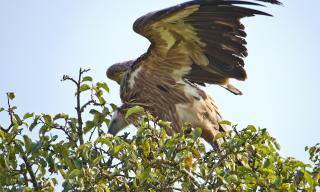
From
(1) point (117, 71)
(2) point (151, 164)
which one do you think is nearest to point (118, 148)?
(2) point (151, 164)

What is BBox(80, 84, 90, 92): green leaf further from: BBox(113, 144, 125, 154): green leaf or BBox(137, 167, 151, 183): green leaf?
BBox(137, 167, 151, 183): green leaf

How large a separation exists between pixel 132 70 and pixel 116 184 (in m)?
3.19

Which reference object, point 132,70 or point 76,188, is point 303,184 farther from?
point 132,70

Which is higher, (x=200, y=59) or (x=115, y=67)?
(x=115, y=67)

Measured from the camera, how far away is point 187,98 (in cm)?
668

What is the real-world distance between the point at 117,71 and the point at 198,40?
74.3 inches

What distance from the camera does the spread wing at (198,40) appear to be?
231 inches

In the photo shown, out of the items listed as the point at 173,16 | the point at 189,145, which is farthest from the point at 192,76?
the point at 189,145

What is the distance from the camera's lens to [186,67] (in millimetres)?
6750

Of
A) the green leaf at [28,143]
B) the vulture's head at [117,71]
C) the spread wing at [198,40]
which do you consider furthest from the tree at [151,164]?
the vulture's head at [117,71]

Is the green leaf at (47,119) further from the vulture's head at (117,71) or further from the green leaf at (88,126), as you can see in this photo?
the vulture's head at (117,71)

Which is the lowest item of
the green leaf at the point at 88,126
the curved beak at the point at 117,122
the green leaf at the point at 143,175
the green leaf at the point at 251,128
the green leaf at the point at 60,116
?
the green leaf at the point at 143,175

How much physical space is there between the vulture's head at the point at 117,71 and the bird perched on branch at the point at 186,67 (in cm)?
100

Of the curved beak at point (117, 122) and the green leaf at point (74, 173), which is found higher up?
the curved beak at point (117, 122)
